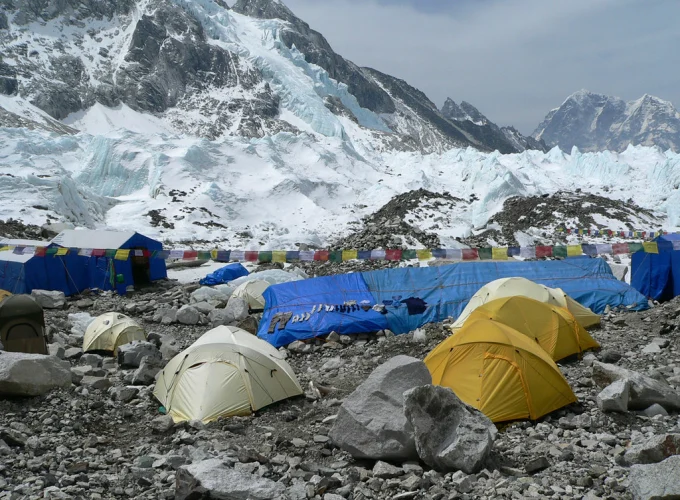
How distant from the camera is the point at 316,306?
38.0 ft

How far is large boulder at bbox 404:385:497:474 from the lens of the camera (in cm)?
472

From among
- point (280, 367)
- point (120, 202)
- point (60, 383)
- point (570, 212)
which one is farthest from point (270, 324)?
point (120, 202)

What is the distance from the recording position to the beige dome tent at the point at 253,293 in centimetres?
1475

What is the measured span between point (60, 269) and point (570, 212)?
98.1ft

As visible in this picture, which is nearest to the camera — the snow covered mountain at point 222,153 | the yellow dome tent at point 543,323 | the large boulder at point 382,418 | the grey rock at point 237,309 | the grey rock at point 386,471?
the grey rock at point 386,471

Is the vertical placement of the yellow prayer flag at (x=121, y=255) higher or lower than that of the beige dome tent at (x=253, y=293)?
higher

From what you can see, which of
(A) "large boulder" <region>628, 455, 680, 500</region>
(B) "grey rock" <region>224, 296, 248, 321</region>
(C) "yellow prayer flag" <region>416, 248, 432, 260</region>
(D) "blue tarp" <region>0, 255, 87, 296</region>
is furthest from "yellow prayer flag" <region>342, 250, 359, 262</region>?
(A) "large boulder" <region>628, 455, 680, 500</region>

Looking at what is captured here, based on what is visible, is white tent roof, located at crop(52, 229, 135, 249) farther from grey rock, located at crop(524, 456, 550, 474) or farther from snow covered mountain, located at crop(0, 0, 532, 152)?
snow covered mountain, located at crop(0, 0, 532, 152)

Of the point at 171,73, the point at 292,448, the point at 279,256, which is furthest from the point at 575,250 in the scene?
the point at 171,73

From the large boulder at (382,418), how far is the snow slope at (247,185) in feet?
76.2

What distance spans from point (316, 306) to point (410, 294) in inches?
86.2

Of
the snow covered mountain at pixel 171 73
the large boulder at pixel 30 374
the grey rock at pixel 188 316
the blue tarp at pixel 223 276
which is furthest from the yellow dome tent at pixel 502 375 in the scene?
the snow covered mountain at pixel 171 73

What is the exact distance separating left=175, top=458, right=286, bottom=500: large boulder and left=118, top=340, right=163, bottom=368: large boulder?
16.4ft

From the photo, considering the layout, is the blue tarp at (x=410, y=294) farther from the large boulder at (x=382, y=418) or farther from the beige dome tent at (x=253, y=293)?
the large boulder at (x=382, y=418)
